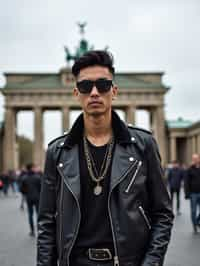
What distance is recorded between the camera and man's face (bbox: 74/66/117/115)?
2.76 m

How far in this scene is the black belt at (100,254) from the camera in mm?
2588

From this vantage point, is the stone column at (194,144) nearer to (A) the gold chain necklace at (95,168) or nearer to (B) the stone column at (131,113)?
(B) the stone column at (131,113)

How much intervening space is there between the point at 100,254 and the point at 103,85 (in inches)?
35.8

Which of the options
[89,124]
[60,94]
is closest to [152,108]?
[60,94]

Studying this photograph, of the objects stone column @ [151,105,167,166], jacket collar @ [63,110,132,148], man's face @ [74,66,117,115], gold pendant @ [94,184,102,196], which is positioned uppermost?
man's face @ [74,66,117,115]

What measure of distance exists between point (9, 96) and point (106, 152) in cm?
6024

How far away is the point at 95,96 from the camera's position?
2.74 meters

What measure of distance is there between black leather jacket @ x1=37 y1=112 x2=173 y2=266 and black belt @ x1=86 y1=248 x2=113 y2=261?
0.06m

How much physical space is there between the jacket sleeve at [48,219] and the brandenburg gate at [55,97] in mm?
59176

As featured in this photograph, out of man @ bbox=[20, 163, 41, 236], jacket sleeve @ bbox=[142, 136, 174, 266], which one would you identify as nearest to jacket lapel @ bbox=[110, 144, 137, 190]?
jacket sleeve @ bbox=[142, 136, 174, 266]

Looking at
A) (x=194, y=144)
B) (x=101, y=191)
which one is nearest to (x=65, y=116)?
(x=194, y=144)

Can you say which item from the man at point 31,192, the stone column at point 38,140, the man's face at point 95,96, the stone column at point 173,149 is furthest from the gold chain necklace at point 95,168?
the stone column at point 173,149

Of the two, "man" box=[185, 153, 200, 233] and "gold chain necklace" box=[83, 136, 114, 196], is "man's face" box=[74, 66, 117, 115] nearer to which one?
"gold chain necklace" box=[83, 136, 114, 196]

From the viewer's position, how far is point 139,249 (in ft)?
8.63
